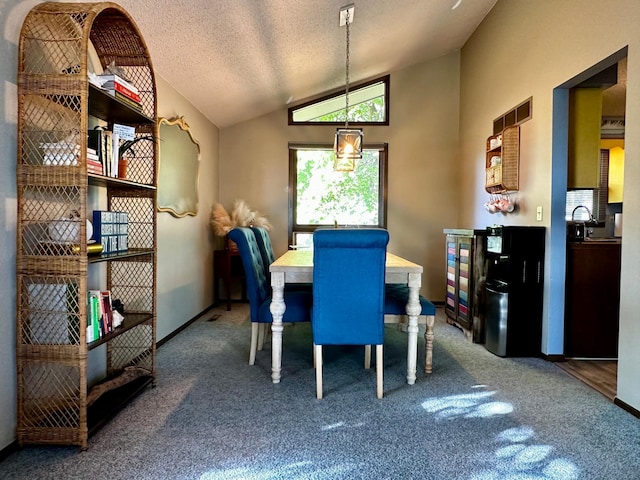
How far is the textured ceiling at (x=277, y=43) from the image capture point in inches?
107

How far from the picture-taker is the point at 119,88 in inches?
78.3

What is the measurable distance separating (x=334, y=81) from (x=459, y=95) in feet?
5.65

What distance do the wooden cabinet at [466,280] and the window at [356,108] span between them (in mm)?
1989

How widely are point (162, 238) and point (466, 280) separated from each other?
9.42ft

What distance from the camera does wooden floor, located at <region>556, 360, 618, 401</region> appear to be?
2.44 m

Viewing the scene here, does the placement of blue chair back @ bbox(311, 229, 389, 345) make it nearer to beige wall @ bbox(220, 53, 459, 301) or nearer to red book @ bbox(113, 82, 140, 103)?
red book @ bbox(113, 82, 140, 103)

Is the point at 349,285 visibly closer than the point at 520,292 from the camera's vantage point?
Yes

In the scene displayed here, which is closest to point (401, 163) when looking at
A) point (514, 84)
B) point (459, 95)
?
point (459, 95)

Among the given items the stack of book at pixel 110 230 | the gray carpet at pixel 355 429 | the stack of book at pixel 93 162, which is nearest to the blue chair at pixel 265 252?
the gray carpet at pixel 355 429

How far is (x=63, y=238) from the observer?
177 cm

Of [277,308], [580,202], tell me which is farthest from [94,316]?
[580,202]

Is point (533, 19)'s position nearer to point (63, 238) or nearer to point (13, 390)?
point (63, 238)

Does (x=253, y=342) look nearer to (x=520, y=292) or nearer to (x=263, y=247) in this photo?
(x=263, y=247)

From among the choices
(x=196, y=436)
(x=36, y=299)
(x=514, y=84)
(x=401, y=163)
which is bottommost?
(x=196, y=436)
